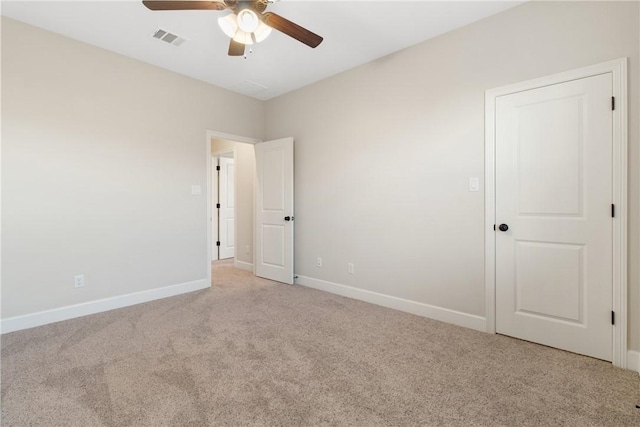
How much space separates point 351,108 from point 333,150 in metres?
0.56

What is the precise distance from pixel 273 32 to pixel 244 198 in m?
2.99

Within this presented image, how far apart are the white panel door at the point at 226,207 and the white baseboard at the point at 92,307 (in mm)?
2290

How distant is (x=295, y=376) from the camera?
196 centimetres

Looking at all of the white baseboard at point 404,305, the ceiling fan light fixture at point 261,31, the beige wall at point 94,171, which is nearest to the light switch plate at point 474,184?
the white baseboard at point 404,305

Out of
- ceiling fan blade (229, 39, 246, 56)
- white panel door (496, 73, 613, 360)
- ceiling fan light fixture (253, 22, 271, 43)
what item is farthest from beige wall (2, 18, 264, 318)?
white panel door (496, 73, 613, 360)

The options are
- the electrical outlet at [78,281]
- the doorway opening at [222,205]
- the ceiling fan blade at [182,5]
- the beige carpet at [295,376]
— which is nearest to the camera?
the beige carpet at [295,376]

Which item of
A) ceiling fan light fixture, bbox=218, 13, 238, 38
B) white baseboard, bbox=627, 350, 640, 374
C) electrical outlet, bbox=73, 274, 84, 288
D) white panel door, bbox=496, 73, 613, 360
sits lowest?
white baseboard, bbox=627, 350, 640, 374

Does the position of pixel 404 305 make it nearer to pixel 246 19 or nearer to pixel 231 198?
pixel 246 19

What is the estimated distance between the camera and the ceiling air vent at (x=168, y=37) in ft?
9.40

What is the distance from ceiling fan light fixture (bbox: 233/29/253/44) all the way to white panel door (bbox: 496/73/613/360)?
7.16 feet

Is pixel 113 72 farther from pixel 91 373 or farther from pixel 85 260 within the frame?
pixel 91 373

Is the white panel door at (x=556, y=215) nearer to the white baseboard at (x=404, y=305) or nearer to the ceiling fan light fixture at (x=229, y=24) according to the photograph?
the white baseboard at (x=404, y=305)

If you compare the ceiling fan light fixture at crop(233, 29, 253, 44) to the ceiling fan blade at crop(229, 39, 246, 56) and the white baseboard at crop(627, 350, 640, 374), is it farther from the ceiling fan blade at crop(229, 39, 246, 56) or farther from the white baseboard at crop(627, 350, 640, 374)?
the white baseboard at crop(627, 350, 640, 374)

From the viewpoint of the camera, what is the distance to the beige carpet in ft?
5.23
